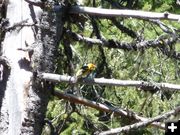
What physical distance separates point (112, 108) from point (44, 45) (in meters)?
0.86

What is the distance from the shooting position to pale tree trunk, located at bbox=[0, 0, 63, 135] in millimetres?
3686

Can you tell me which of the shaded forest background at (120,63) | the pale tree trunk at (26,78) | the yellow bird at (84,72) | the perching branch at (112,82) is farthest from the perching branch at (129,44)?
the yellow bird at (84,72)

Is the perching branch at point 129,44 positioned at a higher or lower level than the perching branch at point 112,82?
higher

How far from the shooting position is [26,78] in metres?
3.78

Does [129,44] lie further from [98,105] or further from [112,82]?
[112,82]

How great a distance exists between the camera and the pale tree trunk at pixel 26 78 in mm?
3686

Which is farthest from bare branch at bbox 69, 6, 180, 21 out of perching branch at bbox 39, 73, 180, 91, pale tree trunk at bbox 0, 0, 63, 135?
perching branch at bbox 39, 73, 180, 91

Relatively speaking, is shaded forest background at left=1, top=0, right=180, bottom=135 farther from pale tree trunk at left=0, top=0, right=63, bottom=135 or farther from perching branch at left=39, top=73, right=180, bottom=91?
pale tree trunk at left=0, top=0, right=63, bottom=135

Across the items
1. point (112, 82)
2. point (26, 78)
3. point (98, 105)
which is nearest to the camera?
point (112, 82)

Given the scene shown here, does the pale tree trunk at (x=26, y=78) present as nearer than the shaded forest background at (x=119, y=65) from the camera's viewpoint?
Yes

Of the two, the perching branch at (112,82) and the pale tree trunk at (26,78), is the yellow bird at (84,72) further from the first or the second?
the pale tree trunk at (26,78)

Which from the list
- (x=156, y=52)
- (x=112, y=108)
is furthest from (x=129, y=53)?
(x=112, y=108)

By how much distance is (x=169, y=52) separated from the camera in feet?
13.5

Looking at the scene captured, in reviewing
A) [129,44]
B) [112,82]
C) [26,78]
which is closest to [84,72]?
[112,82]
